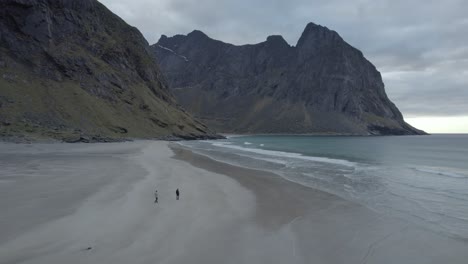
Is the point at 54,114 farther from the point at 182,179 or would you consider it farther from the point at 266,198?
the point at 266,198

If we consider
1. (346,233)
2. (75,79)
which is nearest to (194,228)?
(346,233)

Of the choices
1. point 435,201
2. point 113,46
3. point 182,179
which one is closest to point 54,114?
point 113,46

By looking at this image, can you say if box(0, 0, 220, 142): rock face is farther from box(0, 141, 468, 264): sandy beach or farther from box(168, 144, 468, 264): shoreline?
box(168, 144, 468, 264): shoreline

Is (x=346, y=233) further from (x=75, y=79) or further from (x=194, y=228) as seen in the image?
(x=75, y=79)

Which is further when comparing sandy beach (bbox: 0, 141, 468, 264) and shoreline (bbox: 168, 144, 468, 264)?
shoreline (bbox: 168, 144, 468, 264)

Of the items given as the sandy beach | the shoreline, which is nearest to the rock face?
the sandy beach

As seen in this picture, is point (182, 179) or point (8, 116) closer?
point (182, 179)

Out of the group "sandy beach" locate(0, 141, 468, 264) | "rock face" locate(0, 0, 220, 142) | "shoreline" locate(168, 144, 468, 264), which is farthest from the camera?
"rock face" locate(0, 0, 220, 142)

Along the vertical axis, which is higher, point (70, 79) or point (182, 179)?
point (70, 79)
